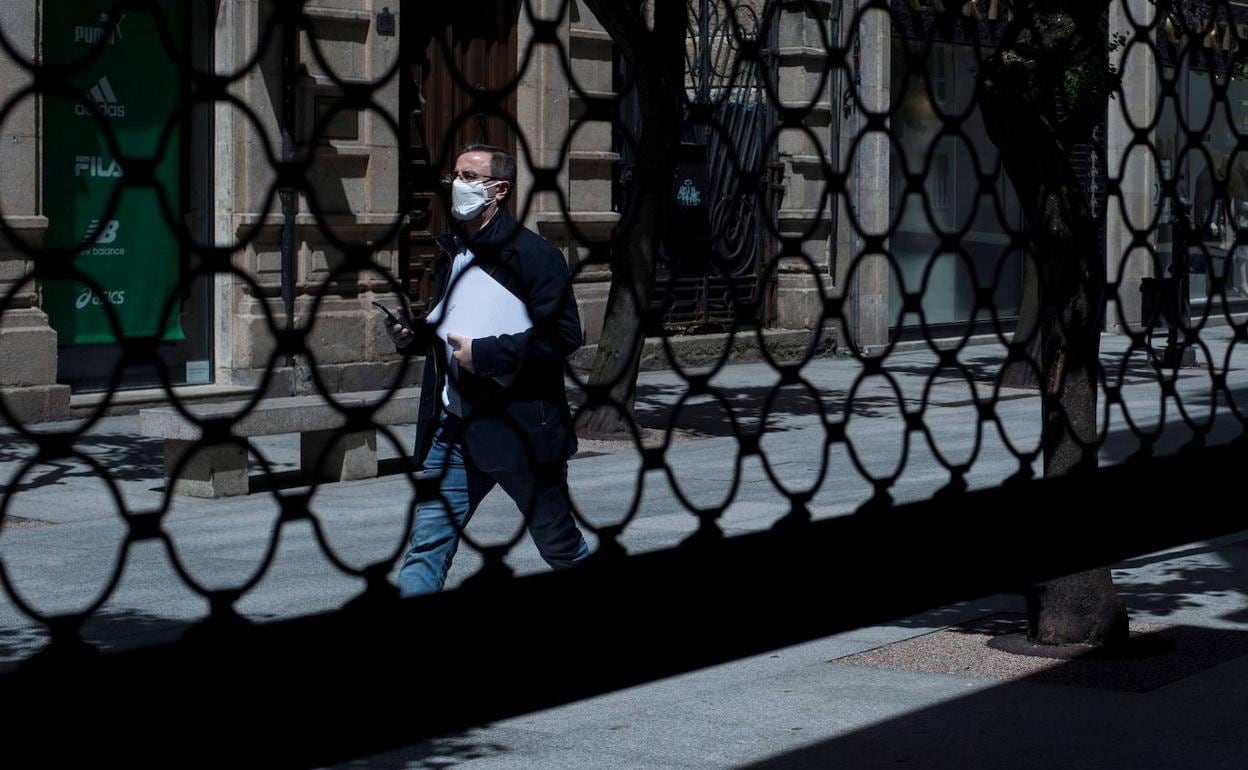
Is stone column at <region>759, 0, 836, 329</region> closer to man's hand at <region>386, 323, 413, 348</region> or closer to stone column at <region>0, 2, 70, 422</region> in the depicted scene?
stone column at <region>0, 2, 70, 422</region>

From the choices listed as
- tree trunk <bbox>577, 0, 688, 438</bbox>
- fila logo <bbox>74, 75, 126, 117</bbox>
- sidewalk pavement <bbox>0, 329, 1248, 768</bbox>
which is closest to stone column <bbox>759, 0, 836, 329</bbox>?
fila logo <bbox>74, 75, 126, 117</bbox>

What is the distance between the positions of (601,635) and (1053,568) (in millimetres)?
1105

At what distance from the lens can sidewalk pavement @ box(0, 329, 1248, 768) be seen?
6121 millimetres

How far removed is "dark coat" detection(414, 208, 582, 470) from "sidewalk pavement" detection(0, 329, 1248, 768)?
18 centimetres

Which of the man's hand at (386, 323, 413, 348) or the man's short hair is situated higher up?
the man's short hair

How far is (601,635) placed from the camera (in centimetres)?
265

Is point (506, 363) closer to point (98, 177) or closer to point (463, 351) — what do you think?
point (463, 351)

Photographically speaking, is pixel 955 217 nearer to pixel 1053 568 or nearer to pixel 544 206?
pixel 544 206

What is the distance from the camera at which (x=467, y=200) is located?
2.91 m

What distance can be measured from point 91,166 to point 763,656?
10.7m

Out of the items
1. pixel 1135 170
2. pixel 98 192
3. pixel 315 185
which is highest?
pixel 1135 170

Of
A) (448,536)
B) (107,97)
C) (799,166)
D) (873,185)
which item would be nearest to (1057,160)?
(448,536)

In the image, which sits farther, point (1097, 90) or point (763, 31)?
point (1097, 90)

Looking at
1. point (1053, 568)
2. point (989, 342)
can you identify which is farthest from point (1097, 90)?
point (989, 342)
